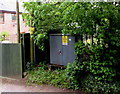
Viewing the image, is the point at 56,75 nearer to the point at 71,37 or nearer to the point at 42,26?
the point at 71,37

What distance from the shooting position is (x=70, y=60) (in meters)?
5.34

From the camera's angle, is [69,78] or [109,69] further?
[69,78]

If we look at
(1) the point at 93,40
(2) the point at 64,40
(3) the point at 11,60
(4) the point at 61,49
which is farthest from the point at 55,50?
(1) the point at 93,40

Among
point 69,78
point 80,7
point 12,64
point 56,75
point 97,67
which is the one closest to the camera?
point 80,7

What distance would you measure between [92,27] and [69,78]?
1.56 m

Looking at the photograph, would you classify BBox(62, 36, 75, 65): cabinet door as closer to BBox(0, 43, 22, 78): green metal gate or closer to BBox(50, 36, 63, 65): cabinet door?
BBox(50, 36, 63, 65): cabinet door

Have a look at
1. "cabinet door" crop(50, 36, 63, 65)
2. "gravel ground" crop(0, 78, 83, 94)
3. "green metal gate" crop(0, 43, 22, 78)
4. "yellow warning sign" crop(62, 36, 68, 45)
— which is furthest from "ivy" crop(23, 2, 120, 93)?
"green metal gate" crop(0, 43, 22, 78)

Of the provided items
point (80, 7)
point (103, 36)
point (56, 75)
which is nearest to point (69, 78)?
point (56, 75)

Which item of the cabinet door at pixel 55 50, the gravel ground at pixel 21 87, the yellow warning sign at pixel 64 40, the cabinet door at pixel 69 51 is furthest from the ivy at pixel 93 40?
the cabinet door at pixel 55 50

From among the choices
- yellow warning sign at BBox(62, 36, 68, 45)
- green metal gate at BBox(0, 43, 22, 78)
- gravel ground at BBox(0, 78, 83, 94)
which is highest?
yellow warning sign at BBox(62, 36, 68, 45)

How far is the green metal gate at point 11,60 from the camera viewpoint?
5473mm

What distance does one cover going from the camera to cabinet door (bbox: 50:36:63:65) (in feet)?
18.5

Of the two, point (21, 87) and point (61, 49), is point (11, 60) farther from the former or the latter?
point (61, 49)

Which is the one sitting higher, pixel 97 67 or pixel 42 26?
pixel 42 26
